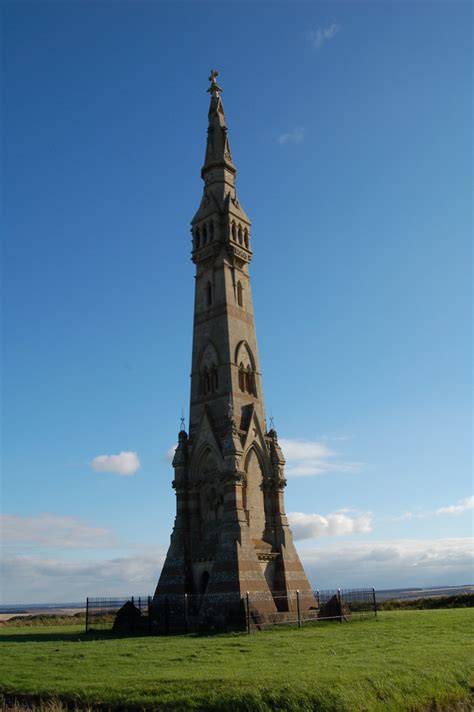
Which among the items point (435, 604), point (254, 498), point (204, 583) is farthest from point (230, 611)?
point (435, 604)

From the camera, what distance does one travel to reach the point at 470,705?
48.5ft

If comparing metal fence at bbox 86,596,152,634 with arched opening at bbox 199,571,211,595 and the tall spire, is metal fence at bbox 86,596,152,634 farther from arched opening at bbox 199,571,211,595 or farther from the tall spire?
the tall spire

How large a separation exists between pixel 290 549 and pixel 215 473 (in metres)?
6.87

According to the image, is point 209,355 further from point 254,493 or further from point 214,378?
point 254,493

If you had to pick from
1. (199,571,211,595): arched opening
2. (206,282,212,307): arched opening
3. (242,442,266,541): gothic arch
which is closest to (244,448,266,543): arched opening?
(242,442,266,541): gothic arch

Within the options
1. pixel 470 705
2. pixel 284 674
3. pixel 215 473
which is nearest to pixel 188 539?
pixel 215 473

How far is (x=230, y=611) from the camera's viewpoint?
32312 millimetres

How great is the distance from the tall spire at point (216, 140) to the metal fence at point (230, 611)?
30.8 metres

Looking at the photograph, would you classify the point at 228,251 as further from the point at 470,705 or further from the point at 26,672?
the point at 470,705

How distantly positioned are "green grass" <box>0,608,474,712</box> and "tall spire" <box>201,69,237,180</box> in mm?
34305

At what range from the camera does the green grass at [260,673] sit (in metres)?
14.3

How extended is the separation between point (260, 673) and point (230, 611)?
1646 centimetres

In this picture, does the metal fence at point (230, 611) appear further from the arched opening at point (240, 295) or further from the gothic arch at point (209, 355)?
the arched opening at point (240, 295)

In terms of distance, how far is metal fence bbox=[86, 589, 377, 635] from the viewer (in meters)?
32.2
